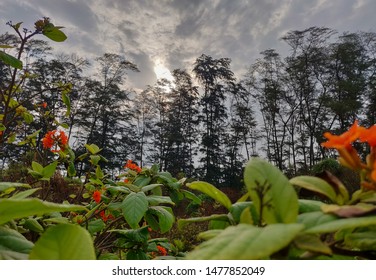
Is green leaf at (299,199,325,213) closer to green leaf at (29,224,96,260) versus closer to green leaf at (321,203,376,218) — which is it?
green leaf at (321,203,376,218)

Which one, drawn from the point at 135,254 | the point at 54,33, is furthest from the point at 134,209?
the point at 54,33

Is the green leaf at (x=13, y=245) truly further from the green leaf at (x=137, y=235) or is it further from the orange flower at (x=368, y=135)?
the green leaf at (x=137, y=235)

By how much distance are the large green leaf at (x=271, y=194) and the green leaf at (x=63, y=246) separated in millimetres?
232

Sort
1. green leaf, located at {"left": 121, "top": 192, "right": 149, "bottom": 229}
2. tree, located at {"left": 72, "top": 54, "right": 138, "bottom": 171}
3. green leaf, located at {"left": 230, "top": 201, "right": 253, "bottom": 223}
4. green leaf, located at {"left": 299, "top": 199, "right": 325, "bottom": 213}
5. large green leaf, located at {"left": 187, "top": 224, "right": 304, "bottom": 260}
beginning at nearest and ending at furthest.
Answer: large green leaf, located at {"left": 187, "top": 224, "right": 304, "bottom": 260}
green leaf, located at {"left": 299, "top": 199, "right": 325, "bottom": 213}
green leaf, located at {"left": 230, "top": 201, "right": 253, "bottom": 223}
green leaf, located at {"left": 121, "top": 192, "right": 149, "bottom": 229}
tree, located at {"left": 72, "top": 54, "right": 138, "bottom": 171}

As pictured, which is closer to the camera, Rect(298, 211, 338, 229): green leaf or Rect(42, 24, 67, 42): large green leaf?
Rect(298, 211, 338, 229): green leaf

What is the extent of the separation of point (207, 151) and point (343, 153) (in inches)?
1031

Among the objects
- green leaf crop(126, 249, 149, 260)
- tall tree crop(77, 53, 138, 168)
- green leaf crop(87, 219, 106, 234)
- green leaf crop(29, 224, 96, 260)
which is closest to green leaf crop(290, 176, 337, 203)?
green leaf crop(29, 224, 96, 260)

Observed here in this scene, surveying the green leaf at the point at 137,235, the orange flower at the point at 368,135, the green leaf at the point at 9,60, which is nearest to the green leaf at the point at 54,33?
the green leaf at the point at 9,60

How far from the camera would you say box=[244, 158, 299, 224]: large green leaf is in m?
0.40

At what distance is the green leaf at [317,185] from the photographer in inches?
18.6

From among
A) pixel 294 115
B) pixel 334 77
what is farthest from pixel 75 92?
pixel 334 77

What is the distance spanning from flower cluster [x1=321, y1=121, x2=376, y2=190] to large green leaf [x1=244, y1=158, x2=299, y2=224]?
0.11 m

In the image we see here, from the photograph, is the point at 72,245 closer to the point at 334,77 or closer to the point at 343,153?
the point at 343,153
